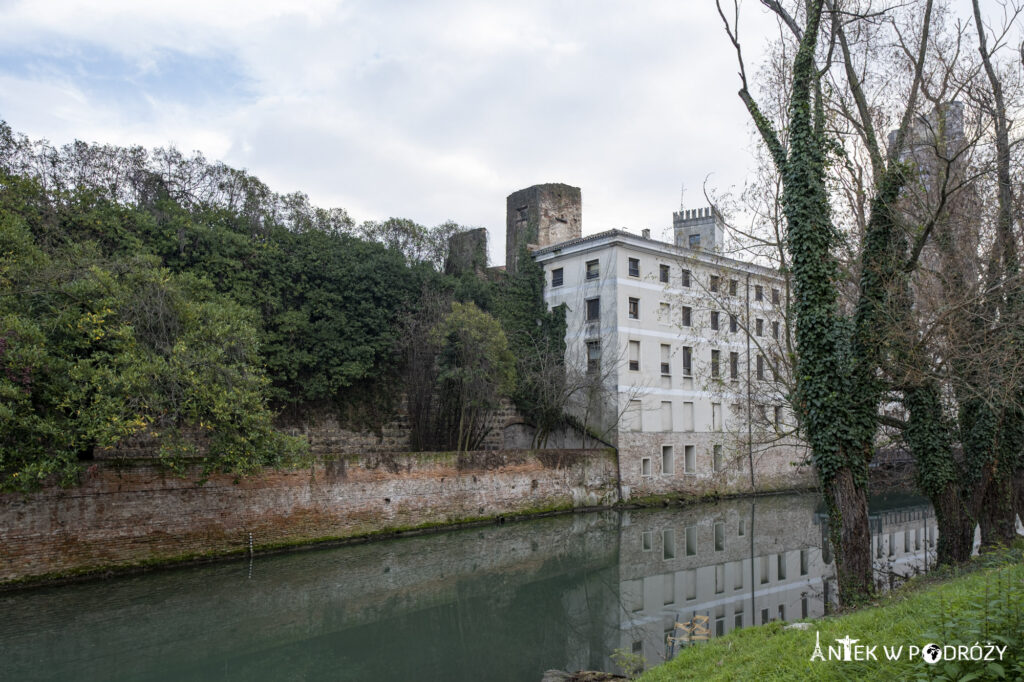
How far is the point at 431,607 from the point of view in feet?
40.1

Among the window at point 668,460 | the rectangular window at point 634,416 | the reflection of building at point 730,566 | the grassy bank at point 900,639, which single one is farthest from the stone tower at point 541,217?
the grassy bank at point 900,639

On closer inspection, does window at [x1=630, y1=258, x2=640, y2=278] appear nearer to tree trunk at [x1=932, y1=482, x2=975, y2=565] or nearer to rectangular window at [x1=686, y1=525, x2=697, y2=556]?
rectangular window at [x1=686, y1=525, x2=697, y2=556]

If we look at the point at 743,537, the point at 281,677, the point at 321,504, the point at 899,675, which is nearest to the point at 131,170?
the point at 321,504

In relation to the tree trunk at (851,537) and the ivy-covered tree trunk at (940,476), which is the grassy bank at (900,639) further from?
the ivy-covered tree trunk at (940,476)

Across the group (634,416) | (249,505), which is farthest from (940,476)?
(634,416)

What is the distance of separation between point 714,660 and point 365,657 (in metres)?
5.15

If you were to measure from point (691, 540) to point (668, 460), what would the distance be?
27.3 ft

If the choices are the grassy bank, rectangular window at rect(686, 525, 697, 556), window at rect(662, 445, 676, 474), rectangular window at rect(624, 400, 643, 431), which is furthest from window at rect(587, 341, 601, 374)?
the grassy bank

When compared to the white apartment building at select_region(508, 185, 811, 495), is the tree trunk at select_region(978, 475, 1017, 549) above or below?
below

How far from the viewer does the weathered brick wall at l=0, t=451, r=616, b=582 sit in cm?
1266

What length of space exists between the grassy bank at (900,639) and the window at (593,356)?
1781 cm

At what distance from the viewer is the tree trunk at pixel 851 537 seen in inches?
→ 342

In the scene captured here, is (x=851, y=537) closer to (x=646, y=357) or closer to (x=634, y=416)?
(x=634, y=416)

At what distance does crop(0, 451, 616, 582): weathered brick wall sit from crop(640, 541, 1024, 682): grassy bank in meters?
11.0
